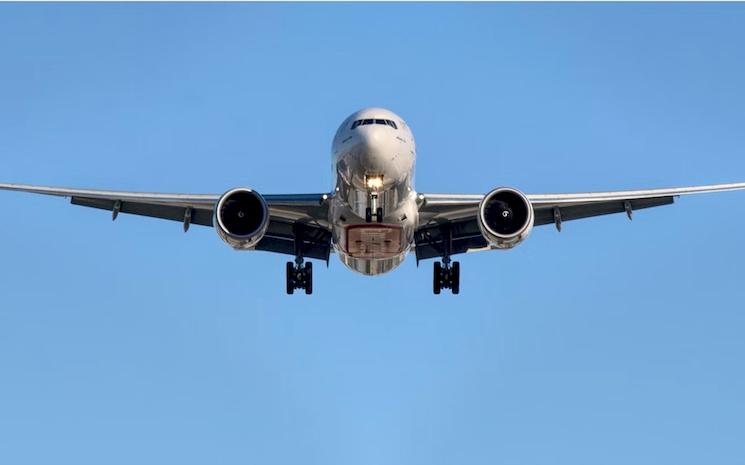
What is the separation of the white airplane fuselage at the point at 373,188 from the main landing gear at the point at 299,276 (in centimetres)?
288

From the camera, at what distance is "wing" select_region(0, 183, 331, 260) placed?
31.8 meters

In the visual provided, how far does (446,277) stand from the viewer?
117ft

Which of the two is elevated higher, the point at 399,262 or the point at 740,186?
the point at 740,186

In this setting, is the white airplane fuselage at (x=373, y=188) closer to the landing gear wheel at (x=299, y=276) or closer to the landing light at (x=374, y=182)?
the landing light at (x=374, y=182)

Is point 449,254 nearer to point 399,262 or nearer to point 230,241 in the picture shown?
point 399,262

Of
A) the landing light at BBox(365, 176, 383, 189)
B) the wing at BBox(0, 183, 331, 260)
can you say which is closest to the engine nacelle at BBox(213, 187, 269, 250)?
the wing at BBox(0, 183, 331, 260)

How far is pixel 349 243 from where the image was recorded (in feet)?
103

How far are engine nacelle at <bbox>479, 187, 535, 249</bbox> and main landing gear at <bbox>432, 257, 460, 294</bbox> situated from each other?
450cm

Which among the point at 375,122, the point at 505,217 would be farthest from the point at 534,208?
the point at 375,122

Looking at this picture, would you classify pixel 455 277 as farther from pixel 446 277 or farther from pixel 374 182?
pixel 374 182

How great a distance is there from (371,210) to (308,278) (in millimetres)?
5788

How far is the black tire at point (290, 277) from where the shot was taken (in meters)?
35.1

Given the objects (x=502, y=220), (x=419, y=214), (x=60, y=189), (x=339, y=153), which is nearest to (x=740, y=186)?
(x=502, y=220)

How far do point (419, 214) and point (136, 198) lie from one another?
736cm
